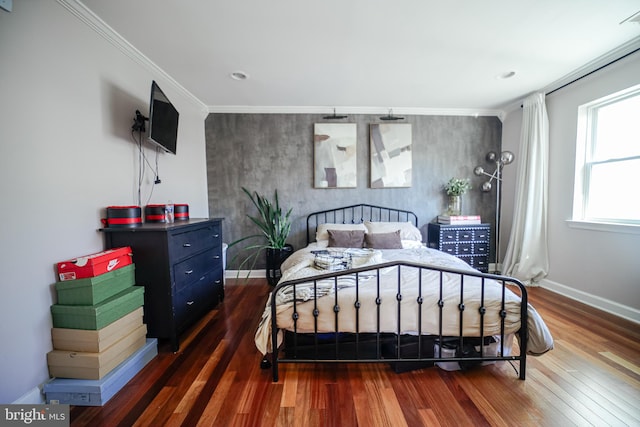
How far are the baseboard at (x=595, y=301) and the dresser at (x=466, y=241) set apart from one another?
2.34 feet

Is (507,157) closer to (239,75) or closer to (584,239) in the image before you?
(584,239)

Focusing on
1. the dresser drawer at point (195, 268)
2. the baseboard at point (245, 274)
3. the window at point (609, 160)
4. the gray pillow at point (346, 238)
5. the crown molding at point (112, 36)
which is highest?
the crown molding at point (112, 36)

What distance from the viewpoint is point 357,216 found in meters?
3.62

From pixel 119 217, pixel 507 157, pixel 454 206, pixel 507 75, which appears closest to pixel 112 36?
pixel 119 217

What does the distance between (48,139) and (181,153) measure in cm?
152

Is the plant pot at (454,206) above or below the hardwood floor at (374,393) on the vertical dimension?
above

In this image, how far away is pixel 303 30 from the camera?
186 cm

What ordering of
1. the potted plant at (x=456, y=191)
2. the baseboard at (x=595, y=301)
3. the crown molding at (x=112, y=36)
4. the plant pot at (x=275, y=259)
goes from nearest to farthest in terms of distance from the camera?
1. the crown molding at (x=112, y=36)
2. the baseboard at (x=595, y=301)
3. the plant pot at (x=275, y=259)
4. the potted plant at (x=456, y=191)

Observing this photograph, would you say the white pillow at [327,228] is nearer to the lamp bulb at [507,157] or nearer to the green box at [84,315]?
the green box at [84,315]

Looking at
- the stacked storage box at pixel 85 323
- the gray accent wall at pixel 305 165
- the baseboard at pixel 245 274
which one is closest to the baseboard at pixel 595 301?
the gray accent wall at pixel 305 165

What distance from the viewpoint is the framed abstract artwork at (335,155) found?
3469mm

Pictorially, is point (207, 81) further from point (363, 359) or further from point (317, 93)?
point (363, 359)

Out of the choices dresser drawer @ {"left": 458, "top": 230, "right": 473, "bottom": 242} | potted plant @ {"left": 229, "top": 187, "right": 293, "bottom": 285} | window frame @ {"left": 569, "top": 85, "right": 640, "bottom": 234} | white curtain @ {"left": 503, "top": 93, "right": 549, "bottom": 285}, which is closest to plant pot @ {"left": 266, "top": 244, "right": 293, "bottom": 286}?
potted plant @ {"left": 229, "top": 187, "right": 293, "bottom": 285}

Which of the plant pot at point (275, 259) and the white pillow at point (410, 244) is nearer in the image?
the white pillow at point (410, 244)
